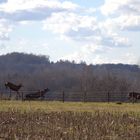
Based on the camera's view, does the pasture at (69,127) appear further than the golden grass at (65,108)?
No

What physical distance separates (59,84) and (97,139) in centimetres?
12939

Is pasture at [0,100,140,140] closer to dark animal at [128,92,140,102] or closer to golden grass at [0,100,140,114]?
golden grass at [0,100,140,114]

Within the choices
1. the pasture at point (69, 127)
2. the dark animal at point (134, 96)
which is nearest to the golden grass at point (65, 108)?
the pasture at point (69, 127)

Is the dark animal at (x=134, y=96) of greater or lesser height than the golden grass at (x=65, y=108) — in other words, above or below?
above

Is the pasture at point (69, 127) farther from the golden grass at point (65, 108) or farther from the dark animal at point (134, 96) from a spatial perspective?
the dark animal at point (134, 96)

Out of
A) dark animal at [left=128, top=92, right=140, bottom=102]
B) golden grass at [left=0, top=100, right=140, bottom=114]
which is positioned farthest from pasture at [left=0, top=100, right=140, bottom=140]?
dark animal at [left=128, top=92, right=140, bottom=102]

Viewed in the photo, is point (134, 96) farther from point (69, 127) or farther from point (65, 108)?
point (69, 127)

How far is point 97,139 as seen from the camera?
1680 cm

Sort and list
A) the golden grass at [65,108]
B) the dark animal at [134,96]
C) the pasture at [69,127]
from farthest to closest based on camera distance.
Answer: the dark animal at [134,96] → the golden grass at [65,108] → the pasture at [69,127]

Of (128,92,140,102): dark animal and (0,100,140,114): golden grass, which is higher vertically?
(128,92,140,102): dark animal

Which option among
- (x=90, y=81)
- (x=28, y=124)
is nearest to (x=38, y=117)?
(x=28, y=124)

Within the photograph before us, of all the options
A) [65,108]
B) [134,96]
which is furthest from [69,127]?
[134,96]

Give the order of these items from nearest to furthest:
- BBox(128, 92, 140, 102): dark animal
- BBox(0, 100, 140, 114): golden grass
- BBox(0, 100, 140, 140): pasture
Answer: BBox(0, 100, 140, 140): pasture
BBox(0, 100, 140, 114): golden grass
BBox(128, 92, 140, 102): dark animal

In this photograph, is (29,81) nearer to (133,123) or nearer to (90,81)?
(90,81)
